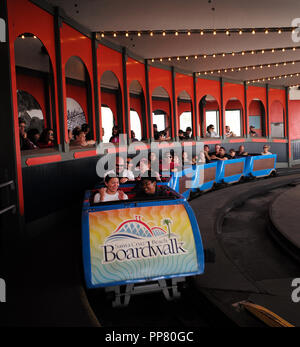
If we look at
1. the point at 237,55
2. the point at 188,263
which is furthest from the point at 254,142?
the point at 188,263

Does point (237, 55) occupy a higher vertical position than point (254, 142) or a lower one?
higher

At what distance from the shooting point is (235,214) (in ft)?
23.6

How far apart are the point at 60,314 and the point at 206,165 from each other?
6535mm

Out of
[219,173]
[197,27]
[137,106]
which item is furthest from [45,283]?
[137,106]

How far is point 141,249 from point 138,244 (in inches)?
1.8

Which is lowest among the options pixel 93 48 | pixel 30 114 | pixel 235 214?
pixel 235 214

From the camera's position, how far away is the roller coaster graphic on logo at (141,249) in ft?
9.46

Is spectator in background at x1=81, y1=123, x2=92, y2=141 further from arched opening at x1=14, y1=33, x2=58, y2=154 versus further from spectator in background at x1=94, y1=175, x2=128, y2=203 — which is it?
spectator in background at x1=94, y1=175, x2=128, y2=203

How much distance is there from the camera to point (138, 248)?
2971mm

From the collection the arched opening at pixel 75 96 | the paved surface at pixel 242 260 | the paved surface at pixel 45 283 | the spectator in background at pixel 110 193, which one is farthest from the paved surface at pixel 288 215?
the arched opening at pixel 75 96

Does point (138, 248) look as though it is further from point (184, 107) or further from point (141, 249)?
point (184, 107)

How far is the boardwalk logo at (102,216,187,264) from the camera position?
9.61ft

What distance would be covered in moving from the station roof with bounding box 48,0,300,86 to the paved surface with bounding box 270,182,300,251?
3.22 meters
